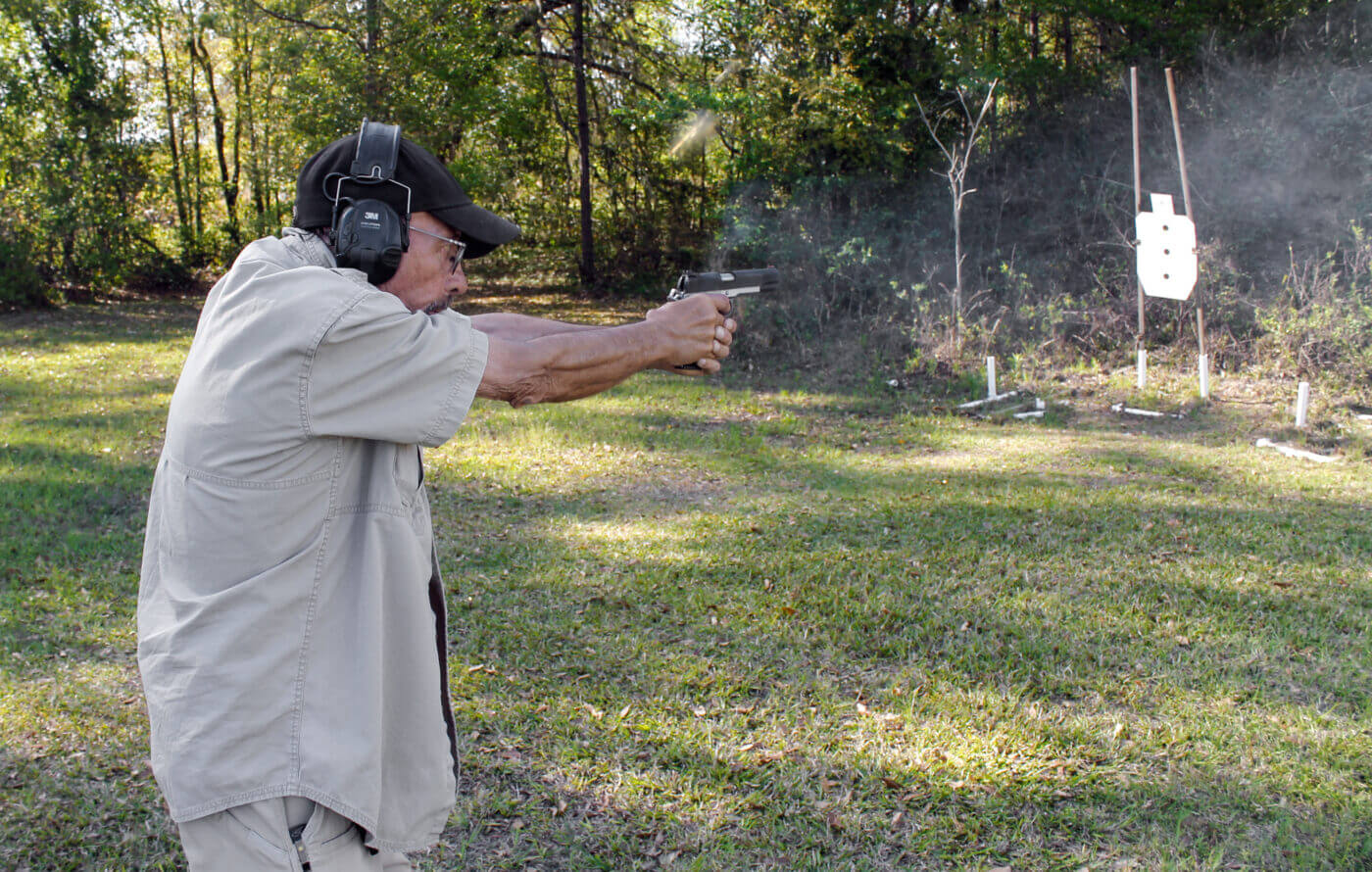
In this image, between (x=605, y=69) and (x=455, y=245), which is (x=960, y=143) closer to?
(x=605, y=69)

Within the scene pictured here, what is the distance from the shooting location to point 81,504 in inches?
267

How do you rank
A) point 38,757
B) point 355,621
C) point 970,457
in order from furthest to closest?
point 970,457
point 38,757
point 355,621

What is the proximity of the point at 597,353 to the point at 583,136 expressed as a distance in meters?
18.2

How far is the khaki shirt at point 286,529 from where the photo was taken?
1558 mm

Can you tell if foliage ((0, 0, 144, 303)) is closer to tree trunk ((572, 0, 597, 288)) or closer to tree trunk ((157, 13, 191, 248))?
tree trunk ((157, 13, 191, 248))

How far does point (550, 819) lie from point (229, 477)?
7.51 ft

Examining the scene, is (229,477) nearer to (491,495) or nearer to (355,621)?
(355,621)

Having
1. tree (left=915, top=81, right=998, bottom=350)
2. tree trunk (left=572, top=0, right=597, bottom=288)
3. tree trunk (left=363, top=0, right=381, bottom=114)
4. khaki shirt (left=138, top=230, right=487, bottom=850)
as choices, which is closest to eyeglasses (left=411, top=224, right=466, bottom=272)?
khaki shirt (left=138, top=230, right=487, bottom=850)

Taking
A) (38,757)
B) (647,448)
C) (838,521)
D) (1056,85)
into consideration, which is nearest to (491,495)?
(647,448)

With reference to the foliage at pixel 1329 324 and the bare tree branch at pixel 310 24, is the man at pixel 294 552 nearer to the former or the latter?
the foliage at pixel 1329 324

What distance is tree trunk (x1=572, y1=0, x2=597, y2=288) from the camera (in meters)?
18.5

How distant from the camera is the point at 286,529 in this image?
162 centimetres

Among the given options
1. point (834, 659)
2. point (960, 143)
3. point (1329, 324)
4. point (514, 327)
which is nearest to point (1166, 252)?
point (1329, 324)

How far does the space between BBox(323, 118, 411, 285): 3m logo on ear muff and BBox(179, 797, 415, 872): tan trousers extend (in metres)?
0.92
